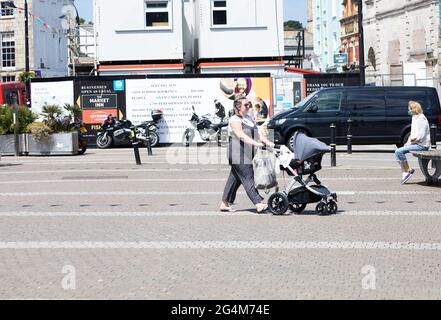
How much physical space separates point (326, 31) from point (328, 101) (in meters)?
51.1

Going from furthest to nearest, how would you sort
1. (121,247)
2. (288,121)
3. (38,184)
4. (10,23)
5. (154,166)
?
(10,23) < (288,121) < (154,166) < (38,184) < (121,247)

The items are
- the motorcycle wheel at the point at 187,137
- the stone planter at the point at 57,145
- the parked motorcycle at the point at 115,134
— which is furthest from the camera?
the motorcycle wheel at the point at 187,137

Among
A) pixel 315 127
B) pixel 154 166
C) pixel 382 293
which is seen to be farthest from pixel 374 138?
pixel 382 293

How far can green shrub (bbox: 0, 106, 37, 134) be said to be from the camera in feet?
101

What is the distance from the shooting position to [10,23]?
66.5m

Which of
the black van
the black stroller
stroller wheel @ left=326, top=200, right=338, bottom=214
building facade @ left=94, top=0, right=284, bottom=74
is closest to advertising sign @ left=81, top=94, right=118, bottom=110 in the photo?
building facade @ left=94, top=0, right=284, bottom=74

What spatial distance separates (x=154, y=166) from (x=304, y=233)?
12076 mm

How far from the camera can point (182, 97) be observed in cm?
3516

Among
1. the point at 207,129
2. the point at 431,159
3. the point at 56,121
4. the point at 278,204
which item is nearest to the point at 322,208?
the point at 278,204

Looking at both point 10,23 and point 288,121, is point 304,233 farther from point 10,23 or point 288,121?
point 10,23

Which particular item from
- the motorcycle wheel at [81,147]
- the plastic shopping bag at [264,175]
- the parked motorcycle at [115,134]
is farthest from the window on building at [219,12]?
the plastic shopping bag at [264,175]

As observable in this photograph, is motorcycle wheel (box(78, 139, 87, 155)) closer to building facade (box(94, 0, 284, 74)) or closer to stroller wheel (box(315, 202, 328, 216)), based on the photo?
building facade (box(94, 0, 284, 74))

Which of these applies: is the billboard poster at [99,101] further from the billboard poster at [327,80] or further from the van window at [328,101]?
the van window at [328,101]

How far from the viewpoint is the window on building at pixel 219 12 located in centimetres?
4284
